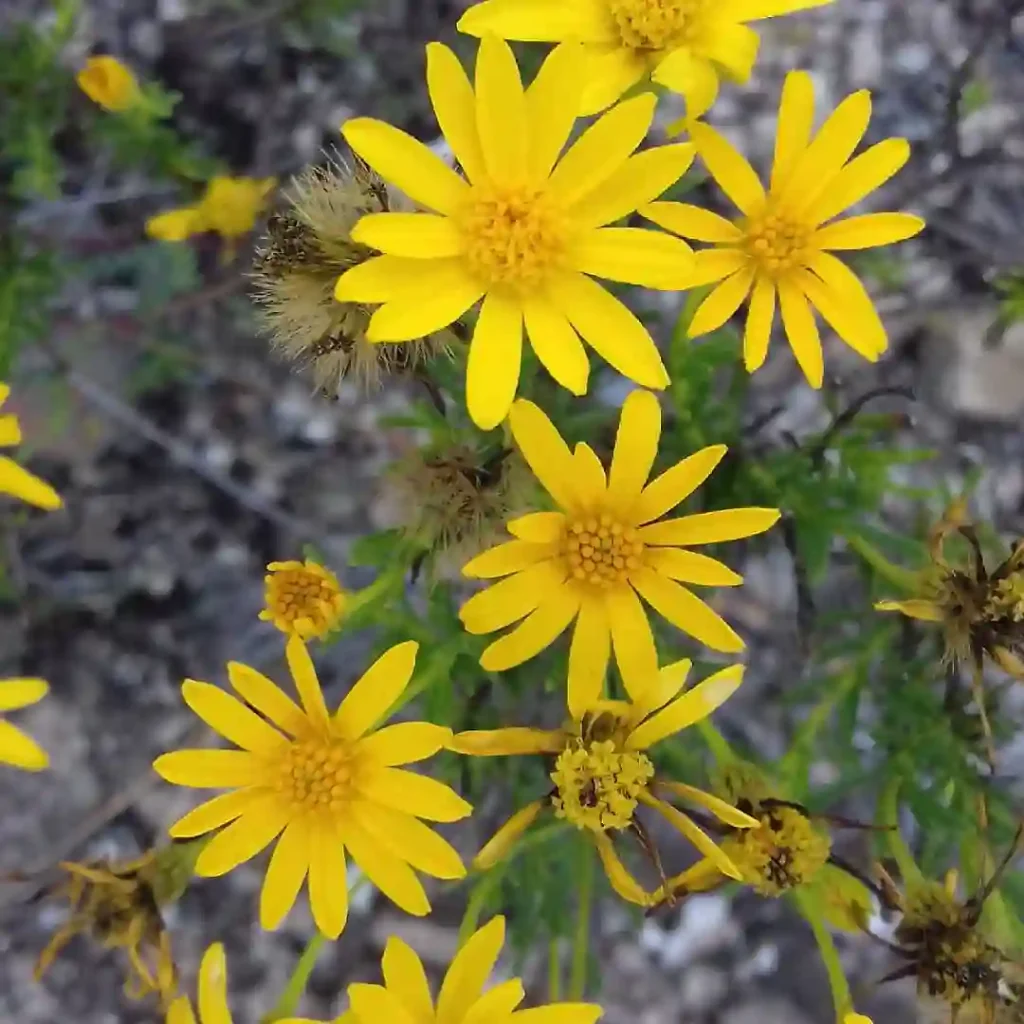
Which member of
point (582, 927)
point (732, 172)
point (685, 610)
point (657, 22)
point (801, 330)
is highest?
point (657, 22)

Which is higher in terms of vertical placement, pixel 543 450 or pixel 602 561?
pixel 543 450

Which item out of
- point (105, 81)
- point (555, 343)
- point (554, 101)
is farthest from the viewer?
point (105, 81)

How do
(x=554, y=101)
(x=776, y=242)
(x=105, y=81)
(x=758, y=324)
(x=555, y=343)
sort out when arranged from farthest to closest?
(x=105, y=81) < (x=776, y=242) < (x=758, y=324) < (x=555, y=343) < (x=554, y=101)

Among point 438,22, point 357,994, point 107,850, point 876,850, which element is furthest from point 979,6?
point 107,850

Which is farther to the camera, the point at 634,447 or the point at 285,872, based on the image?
the point at 285,872

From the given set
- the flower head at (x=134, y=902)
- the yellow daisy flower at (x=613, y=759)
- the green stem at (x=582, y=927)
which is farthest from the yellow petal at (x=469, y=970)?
the flower head at (x=134, y=902)

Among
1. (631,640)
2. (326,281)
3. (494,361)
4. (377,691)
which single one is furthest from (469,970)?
(326,281)

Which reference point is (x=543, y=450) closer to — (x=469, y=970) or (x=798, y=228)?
(x=798, y=228)
